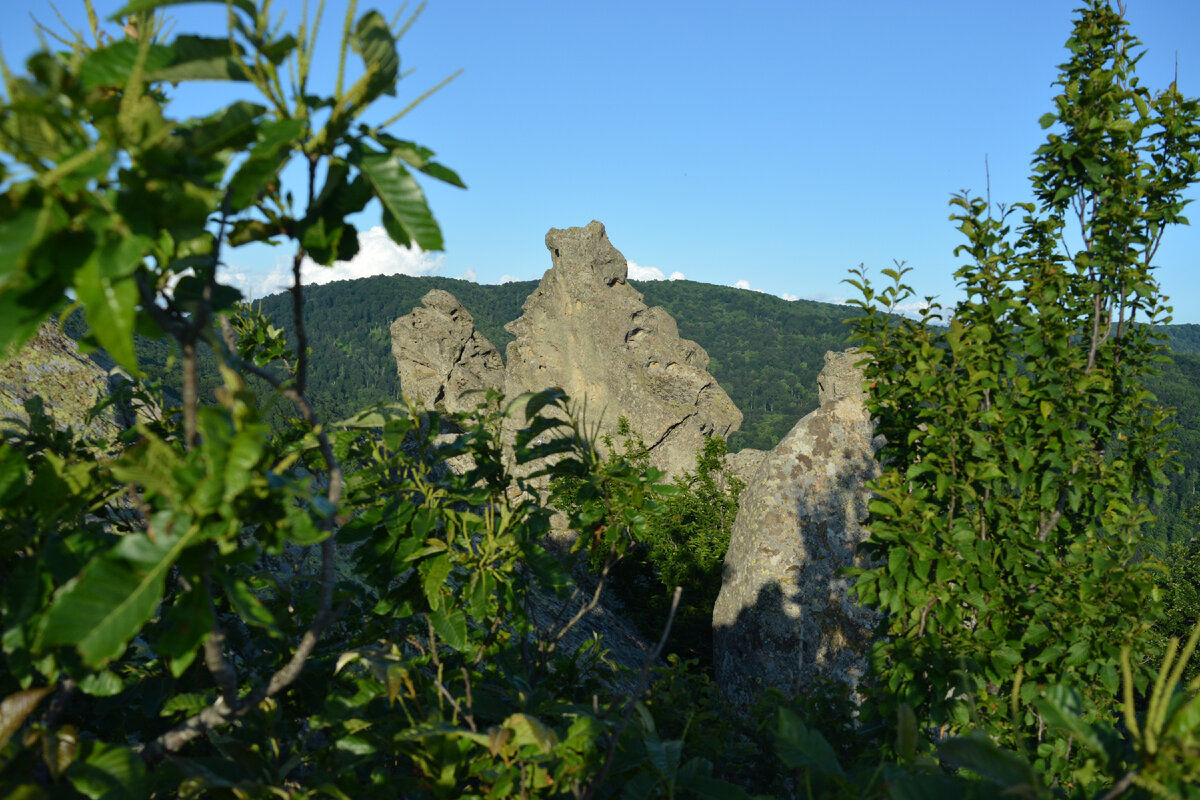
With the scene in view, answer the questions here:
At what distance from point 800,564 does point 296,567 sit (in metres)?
6.99

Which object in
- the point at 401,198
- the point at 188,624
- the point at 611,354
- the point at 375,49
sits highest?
the point at 611,354

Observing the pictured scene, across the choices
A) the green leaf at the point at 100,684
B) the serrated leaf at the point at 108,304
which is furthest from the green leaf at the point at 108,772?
the serrated leaf at the point at 108,304

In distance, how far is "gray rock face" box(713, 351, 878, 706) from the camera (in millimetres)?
7684

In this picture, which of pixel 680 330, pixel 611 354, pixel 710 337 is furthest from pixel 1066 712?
pixel 710 337

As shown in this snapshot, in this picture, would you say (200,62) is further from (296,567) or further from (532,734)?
(296,567)

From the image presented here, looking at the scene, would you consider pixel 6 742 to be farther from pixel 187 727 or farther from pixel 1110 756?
pixel 1110 756

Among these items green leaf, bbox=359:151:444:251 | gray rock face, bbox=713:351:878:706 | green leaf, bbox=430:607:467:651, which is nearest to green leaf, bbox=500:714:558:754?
green leaf, bbox=430:607:467:651

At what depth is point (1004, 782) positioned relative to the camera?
48.0 inches

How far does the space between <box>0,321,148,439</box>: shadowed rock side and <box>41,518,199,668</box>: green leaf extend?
4.15 m

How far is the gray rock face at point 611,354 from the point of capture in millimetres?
20922

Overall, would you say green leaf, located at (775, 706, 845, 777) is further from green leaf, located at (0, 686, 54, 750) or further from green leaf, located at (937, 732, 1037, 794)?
green leaf, located at (0, 686, 54, 750)

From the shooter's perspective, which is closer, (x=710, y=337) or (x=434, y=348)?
(x=434, y=348)

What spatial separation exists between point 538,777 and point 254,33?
1643 millimetres

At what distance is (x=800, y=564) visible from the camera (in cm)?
837
